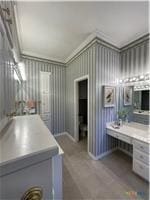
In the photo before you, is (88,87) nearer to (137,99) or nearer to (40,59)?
(137,99)

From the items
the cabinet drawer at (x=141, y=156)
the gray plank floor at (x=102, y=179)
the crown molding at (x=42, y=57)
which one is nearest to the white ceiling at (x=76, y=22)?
the crown molding at (x=42, y=57)

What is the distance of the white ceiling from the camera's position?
168 cm

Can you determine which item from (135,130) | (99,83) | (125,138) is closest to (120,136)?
(125,138)

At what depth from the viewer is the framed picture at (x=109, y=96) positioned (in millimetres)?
2594

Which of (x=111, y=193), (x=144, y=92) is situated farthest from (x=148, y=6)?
(x=111, y=193)

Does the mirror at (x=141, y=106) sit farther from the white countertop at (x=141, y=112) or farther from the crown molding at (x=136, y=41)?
the crown molding at (x=136, y=41)

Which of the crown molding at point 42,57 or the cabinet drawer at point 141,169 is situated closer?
the cabinet drawer at point 141,169

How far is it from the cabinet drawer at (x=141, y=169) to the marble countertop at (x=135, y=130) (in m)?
0.45

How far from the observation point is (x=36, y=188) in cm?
43

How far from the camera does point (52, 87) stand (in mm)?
3986

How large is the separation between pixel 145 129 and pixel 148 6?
92.6 inches

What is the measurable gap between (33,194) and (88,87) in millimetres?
2448

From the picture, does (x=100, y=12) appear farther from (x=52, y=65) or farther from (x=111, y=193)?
(x=111, y=193)

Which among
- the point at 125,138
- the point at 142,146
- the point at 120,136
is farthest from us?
the point at 120,136
